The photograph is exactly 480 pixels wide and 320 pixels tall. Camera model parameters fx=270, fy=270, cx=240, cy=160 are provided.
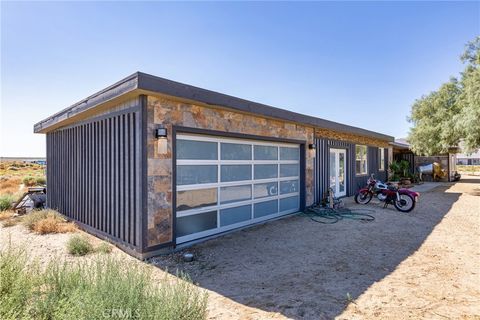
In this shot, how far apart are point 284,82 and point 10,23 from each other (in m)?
9.39

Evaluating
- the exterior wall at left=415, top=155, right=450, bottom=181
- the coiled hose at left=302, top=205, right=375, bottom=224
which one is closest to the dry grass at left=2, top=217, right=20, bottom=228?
the coiled hose at left=302, top=205, right=375, bottom=224

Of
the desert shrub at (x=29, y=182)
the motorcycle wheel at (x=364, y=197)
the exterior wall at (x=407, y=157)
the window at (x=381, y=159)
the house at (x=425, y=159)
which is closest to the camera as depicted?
the motorcycle wheel at (x=364, y=197)

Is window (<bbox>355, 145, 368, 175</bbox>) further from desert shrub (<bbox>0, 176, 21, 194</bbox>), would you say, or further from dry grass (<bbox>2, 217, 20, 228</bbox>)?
desert shrub (<bbox>0, 176, 21, 194</bbox>)

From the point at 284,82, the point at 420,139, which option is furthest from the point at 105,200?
the point at 420,139

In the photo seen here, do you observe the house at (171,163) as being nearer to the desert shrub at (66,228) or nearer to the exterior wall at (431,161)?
the desert shrub at (66,228)

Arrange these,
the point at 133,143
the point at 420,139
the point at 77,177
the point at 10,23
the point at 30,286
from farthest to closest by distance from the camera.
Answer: the point at 420,139 → the point at 77,177 → the point at 10,23 → the point at 133,143 → the point at 30,286

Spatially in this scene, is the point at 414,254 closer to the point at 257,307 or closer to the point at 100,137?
the point at 257,307

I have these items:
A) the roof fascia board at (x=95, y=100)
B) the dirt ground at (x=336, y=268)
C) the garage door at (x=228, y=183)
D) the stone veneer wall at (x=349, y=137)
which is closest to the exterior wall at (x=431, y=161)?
the stone veneer wall at (x=349, y=137)

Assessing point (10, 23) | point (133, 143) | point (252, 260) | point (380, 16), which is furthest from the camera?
point (380, 16)

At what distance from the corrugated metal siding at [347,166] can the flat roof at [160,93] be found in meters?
1.82

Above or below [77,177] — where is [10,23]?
above

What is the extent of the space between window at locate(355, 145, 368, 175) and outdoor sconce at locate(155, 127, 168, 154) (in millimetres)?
10168

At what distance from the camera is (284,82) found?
12.1m

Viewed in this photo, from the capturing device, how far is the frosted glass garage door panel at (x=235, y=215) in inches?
246
